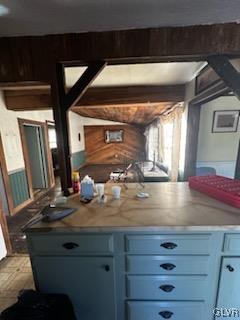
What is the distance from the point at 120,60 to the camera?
1.43 metres

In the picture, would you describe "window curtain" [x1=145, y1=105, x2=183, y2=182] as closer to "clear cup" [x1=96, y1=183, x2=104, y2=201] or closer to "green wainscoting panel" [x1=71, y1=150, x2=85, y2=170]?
"clear cup" [x1=96, y1=183, x2=104, y2=201]

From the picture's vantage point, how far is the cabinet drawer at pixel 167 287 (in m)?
1.09

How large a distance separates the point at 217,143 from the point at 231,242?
2459 mm

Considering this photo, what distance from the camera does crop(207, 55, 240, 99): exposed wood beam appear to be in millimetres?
1339

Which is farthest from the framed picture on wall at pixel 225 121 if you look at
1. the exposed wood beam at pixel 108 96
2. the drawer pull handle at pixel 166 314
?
the drawer pull handle at pixel 166 314

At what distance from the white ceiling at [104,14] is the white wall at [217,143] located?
1.88 metres

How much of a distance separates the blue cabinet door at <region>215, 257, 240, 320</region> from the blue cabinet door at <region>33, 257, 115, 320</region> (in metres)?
0.70

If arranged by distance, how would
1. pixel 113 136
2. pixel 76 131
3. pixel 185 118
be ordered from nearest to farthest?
pixel 185 118 → pixel 76 131 → pixel 113 136

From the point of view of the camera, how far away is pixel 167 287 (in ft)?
3.60

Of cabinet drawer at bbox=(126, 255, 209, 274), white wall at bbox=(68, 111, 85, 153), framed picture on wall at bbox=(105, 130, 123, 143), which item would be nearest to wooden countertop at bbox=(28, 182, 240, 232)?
cabinet drawer at bbox=(126, 255, 209, 274)

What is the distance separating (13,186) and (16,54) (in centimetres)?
247

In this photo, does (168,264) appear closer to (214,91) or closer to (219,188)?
(219,188)

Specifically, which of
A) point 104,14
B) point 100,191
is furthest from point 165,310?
point 104,14

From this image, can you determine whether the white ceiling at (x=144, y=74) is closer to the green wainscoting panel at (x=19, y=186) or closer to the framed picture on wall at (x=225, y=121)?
the framed picture on wall at (x=225, y=121)
